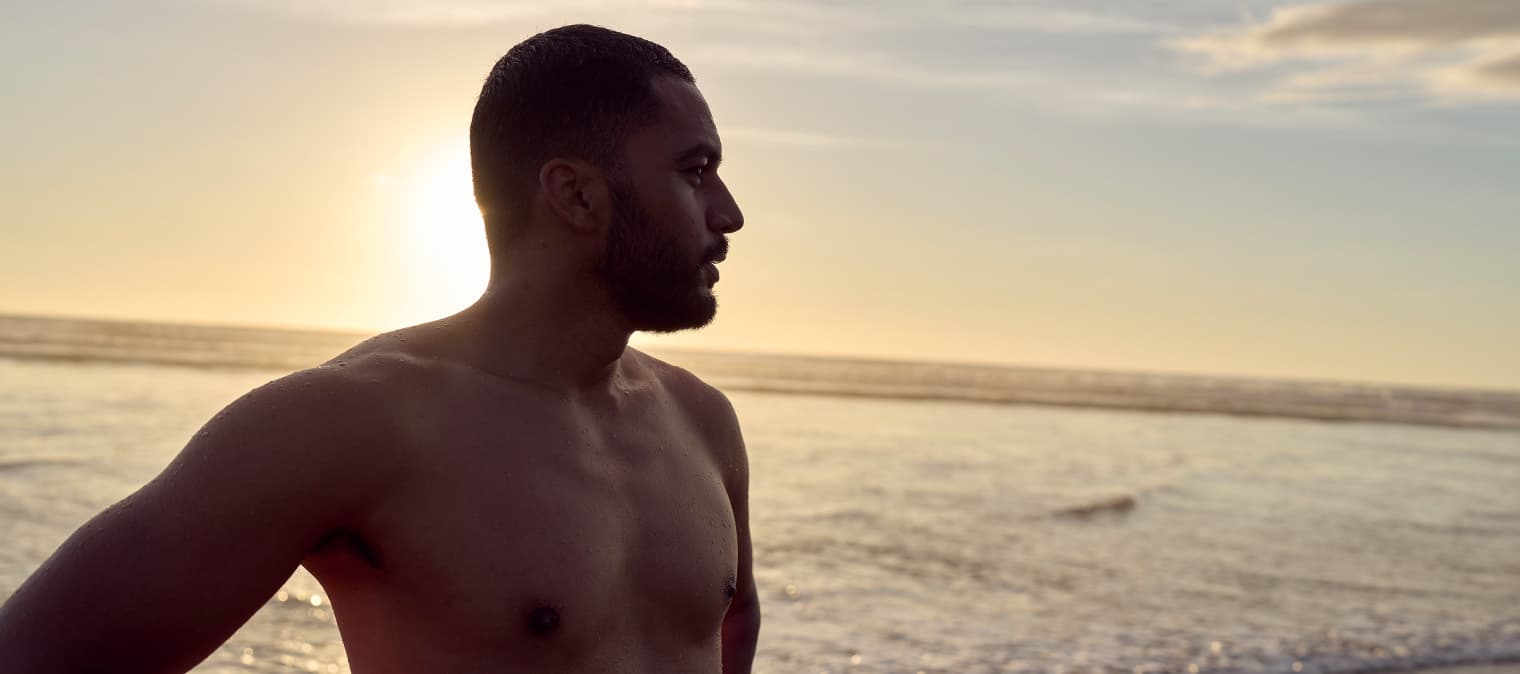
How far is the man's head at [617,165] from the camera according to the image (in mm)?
2068

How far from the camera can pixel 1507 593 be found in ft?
35.7

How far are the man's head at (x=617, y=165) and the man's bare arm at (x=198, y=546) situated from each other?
52 cm

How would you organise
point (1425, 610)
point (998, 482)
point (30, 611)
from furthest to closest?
point (998, 482)
point (1425, 610)
point (30, 611)

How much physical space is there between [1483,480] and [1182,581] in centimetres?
1192

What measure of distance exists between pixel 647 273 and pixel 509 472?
0.38 meters

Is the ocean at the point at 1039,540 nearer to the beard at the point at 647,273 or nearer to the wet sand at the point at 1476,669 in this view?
the wet sand at the point at 1476,669

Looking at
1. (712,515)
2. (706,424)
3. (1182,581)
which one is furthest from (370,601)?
(1182,581)

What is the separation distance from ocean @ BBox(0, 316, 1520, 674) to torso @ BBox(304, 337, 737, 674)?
5222 mm

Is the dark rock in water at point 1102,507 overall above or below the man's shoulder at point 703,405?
below

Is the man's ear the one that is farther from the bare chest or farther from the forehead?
the bare chest

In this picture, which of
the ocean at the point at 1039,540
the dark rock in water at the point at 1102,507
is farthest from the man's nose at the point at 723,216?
the dark rock in water at the point at 1102,507

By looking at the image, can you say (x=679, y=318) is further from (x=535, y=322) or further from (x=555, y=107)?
(x=555, y=107)

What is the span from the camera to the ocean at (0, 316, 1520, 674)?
8.23 meters

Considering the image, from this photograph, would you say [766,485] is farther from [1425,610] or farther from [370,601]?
[370,601]
